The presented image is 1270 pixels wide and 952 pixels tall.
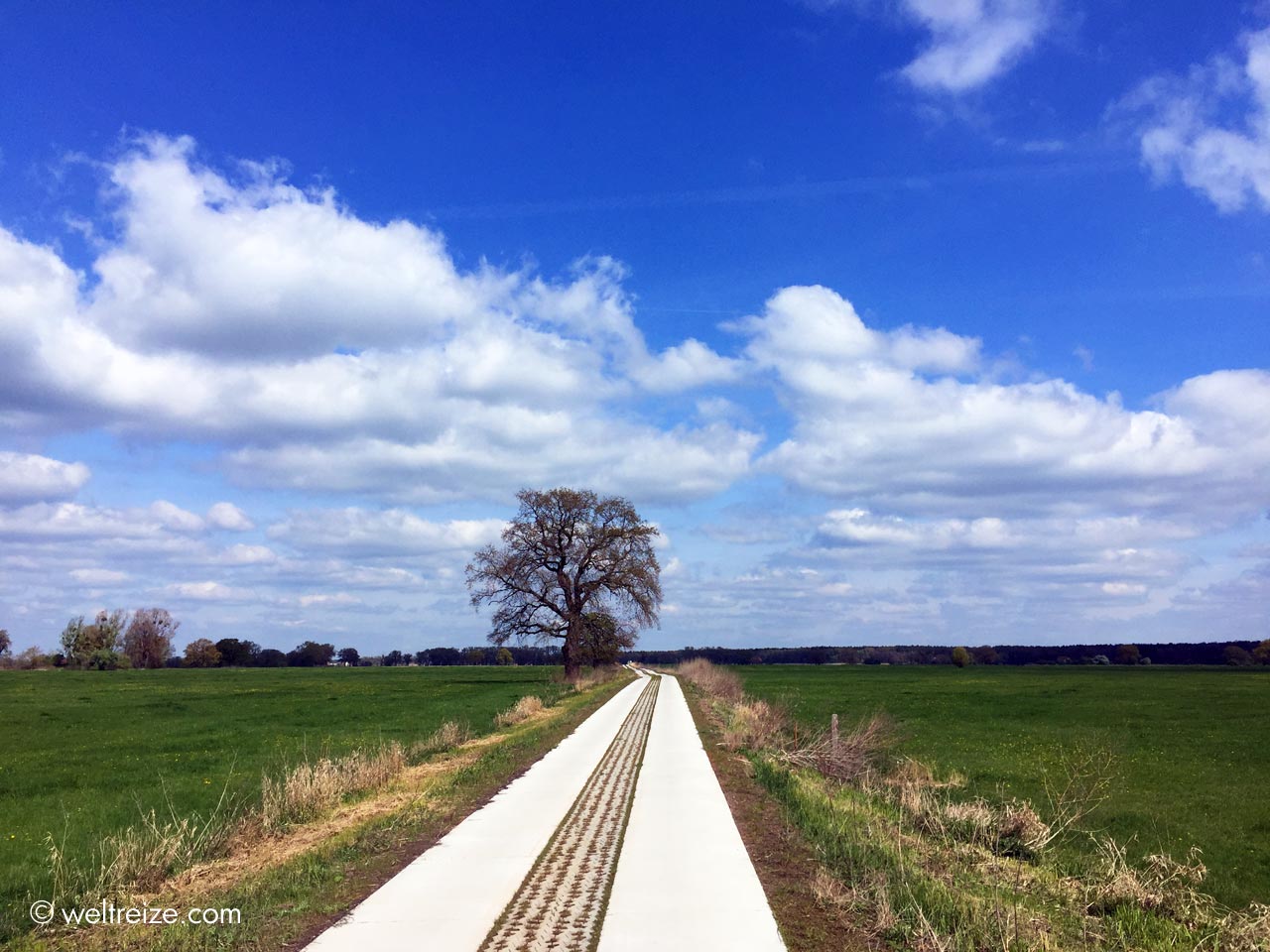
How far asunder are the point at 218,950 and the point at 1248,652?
179 m

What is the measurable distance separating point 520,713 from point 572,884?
2624 centimetres

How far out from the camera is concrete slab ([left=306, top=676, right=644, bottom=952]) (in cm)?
721

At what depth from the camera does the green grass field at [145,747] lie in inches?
527

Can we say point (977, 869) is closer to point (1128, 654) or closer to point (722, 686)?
point (722, 686)

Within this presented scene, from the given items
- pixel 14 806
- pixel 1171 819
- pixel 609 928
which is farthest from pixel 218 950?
pixel 1171 819

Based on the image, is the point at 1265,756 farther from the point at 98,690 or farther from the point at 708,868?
the point at 98,690

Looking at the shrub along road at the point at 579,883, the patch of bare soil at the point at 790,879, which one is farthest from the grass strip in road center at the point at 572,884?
the patch of bare soil at the point at 790,879

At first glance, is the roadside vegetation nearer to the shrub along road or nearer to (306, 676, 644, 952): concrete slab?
the shrub along road

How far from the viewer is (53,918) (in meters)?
8.45

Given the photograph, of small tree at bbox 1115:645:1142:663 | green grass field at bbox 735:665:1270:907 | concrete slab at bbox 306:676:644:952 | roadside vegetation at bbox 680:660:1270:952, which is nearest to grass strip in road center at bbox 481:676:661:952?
concrete slab at bbox 306:676:644:952

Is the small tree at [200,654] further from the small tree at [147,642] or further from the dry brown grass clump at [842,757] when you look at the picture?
the dry brown grass clump at [842,757]

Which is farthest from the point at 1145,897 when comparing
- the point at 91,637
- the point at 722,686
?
the point at 91,637

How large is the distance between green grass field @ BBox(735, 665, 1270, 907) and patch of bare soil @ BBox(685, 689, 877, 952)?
4.59m

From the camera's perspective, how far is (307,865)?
33.0 feet
